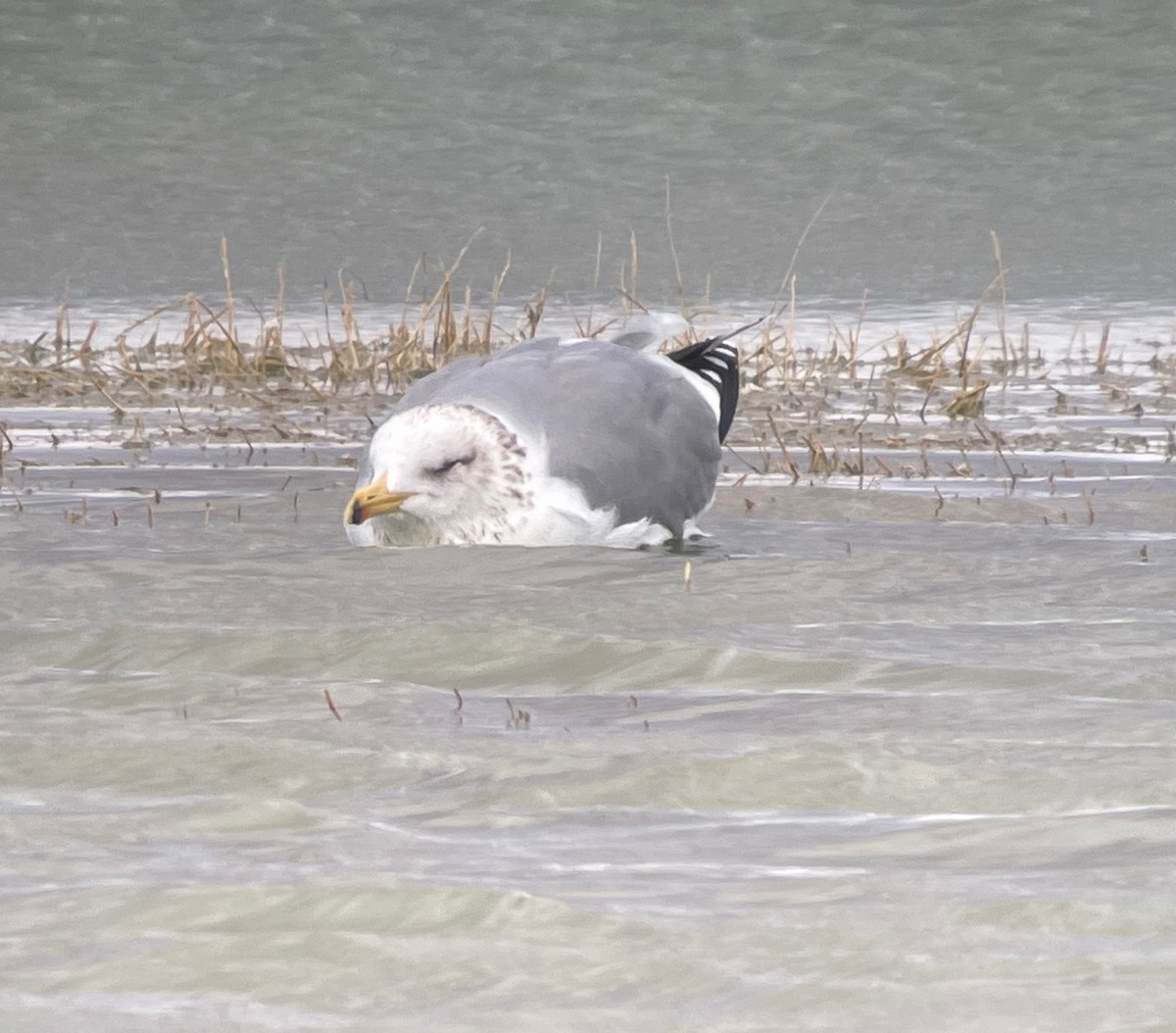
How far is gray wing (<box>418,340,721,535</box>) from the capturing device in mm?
5484

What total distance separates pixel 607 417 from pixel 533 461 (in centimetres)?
A: 22

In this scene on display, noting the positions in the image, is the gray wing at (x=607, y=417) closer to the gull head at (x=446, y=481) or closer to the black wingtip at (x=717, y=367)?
the gull head at (x=446, y=481)

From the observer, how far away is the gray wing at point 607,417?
18.0ft

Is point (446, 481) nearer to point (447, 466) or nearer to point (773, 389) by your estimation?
point (447, 466)

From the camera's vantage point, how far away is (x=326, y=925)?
2461 millimetres

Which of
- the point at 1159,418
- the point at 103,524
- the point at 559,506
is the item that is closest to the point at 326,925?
the point at 559,506

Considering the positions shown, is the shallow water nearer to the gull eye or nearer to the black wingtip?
the gull eye

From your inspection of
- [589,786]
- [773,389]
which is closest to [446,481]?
[589,786]

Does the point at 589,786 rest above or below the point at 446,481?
below

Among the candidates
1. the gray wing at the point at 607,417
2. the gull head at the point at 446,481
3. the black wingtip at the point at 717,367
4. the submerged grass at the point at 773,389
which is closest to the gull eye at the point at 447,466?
the gull head at the point at 446,481

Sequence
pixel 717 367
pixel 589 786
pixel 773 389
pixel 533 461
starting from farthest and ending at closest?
pixel 773 389 < pixel 717 367 < pixel 533 461 < pixel 589 786

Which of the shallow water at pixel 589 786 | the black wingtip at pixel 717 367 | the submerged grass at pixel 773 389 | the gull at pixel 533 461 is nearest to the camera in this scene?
the shallow water at pixel 589 786

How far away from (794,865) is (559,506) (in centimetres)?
277

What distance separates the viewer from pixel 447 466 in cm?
552
